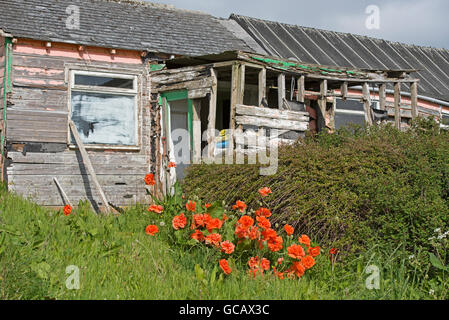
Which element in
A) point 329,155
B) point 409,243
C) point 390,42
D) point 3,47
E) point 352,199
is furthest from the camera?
point 390,42

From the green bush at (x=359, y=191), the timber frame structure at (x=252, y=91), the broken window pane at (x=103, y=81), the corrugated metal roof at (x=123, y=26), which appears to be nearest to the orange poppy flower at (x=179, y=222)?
the green bush at (x=359, y=191)

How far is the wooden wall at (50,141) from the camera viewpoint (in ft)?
31.3

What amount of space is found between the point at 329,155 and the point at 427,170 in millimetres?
1092

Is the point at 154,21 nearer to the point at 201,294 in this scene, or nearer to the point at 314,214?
the point at 314,214

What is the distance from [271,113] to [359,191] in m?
4.53

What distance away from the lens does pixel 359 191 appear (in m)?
5.32

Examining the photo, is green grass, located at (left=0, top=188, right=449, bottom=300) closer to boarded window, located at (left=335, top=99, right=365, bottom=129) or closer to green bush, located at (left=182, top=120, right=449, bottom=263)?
green bush, located at (left=182, top=120, right=449, bottom=263)

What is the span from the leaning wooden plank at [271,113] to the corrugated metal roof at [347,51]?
3.50 meters

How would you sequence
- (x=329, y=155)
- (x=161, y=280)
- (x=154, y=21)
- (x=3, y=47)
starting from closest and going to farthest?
1. (x=161, y=280)
2. (x=329, y=155)
3. (x=3, y=47)
4. (x=154, y=21)

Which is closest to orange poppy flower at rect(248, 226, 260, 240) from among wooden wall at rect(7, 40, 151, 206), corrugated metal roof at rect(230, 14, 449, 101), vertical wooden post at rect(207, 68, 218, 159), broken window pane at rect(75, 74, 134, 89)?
vertical wooden post at rect(207, 68, 218, 159)

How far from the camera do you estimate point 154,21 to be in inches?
475

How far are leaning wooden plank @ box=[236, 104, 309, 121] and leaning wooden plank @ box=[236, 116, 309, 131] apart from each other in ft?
0.22
